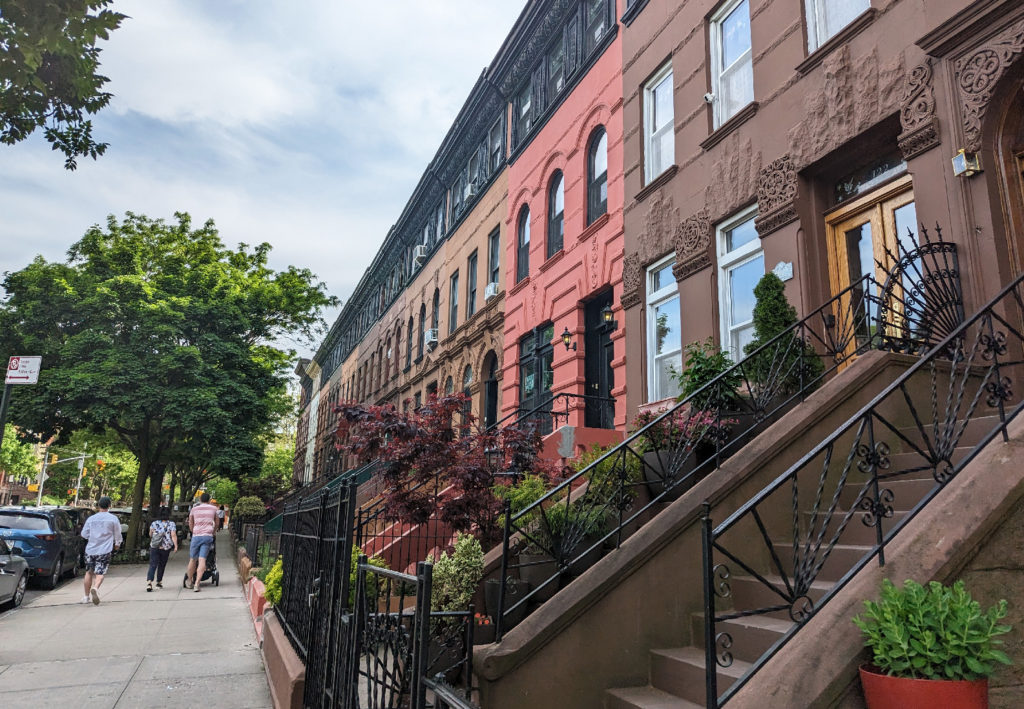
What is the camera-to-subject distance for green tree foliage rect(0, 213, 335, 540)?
22016mm

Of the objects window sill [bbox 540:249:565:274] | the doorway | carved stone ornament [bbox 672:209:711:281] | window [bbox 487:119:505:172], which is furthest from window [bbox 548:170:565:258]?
carved stone ornament [bbox 672:209:711:281]

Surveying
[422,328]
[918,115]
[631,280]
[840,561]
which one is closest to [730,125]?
[631,280]

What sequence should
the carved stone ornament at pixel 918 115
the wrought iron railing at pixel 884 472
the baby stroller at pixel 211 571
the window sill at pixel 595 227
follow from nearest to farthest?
the wrought iron railing at pixel 884 472
the carved stone ornament at pixel 918 115
the window sill at pixel 595 227
the baby stroller at pixel 211 571

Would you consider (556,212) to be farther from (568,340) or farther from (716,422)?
(716,422)

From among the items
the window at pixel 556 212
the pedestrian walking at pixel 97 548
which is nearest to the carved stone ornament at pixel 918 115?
the window at pixel 556 212

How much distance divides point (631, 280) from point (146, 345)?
59.0 ft

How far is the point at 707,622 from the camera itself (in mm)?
3361

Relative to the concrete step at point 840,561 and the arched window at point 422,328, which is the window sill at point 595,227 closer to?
the concrete step at point 840,561

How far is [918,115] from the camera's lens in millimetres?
6906

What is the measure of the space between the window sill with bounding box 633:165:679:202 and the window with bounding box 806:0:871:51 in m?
2.71

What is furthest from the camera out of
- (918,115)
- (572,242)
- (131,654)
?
(572,242)

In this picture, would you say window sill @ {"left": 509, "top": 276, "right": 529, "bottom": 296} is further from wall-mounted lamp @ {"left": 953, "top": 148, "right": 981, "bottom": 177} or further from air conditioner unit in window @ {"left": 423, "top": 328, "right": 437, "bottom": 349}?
wall-mounted lamp @ {"left": 953, "top": 148, "right": 981, "bottom": 177}

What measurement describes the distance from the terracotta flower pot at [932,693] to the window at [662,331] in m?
7.34

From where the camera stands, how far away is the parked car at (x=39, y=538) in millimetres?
14273
